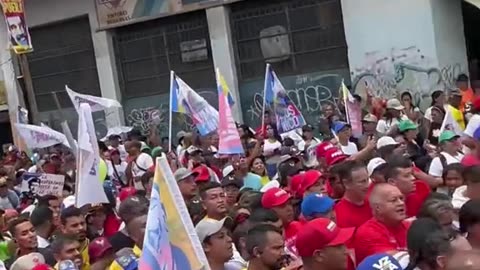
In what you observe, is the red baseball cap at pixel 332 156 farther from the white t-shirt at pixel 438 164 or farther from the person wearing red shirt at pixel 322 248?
the person wearing red shirt at pixel 322 248

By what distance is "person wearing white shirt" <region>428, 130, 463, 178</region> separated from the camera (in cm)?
894

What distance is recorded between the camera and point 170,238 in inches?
193

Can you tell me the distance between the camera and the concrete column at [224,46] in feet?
63.2

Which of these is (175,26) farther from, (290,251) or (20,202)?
(290,251)

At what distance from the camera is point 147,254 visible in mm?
4895

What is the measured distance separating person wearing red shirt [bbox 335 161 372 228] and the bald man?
57 cm

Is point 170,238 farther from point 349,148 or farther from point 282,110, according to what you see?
point 282,110

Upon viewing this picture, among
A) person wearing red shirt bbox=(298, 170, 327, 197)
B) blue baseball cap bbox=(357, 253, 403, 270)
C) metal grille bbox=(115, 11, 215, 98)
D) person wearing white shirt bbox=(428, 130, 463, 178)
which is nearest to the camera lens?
blue baseball cap bbox=(357, 253, 403, 270)

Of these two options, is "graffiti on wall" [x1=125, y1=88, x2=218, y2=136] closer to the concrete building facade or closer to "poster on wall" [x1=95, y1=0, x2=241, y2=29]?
the concrete building facade

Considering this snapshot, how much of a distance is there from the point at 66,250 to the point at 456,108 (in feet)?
21.7

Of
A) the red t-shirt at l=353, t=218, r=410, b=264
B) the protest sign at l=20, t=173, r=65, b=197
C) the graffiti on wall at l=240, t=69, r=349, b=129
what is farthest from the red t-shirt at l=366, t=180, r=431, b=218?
the graffiti on wall at l=240, t=69, r=349, b=129

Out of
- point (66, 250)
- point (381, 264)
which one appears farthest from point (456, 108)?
point (381, 264)

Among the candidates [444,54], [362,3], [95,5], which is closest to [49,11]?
[95,5]

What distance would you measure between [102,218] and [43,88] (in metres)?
15.2
